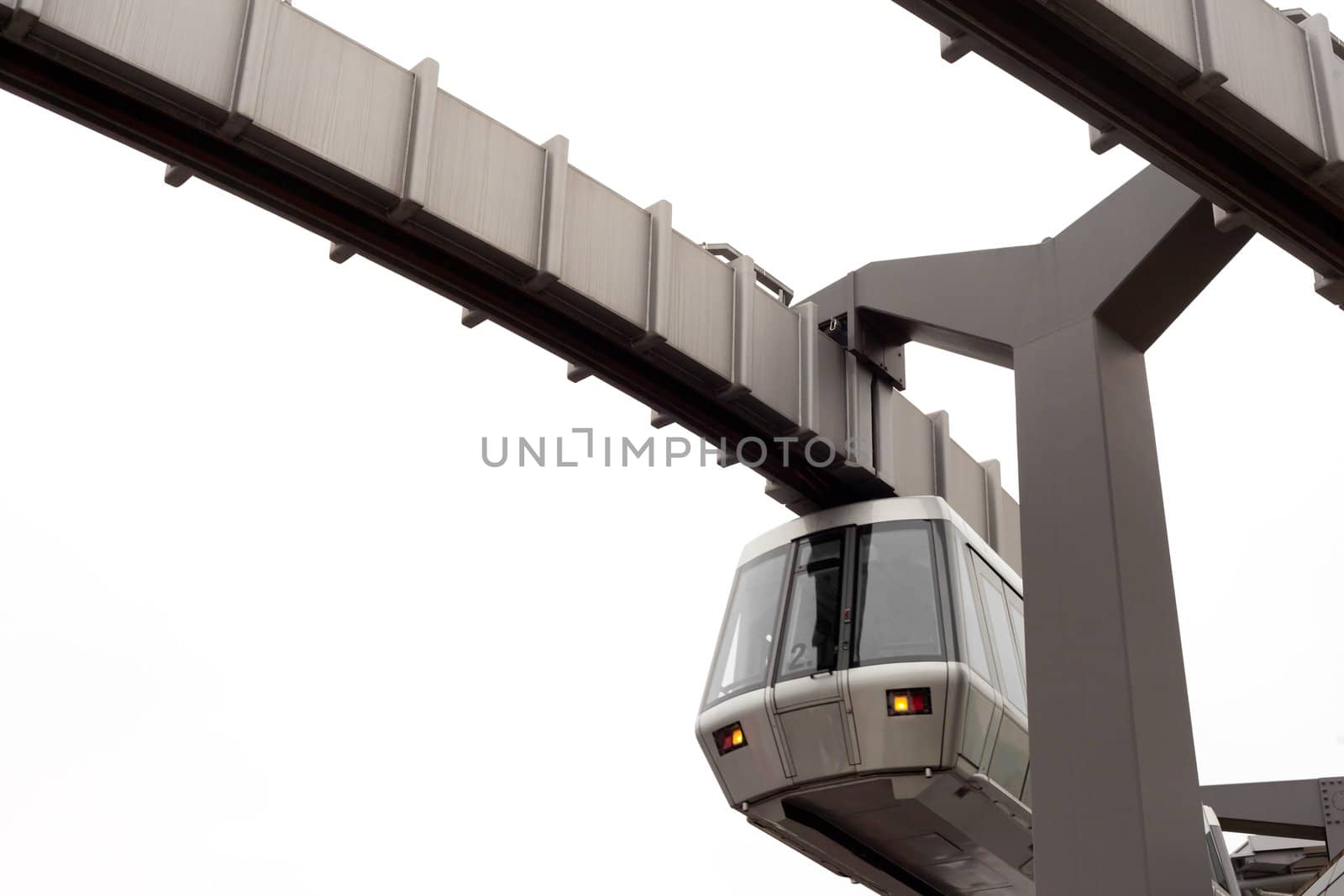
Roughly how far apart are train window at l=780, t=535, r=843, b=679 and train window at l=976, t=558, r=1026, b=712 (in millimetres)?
1419

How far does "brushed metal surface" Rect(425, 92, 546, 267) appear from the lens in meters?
11.9

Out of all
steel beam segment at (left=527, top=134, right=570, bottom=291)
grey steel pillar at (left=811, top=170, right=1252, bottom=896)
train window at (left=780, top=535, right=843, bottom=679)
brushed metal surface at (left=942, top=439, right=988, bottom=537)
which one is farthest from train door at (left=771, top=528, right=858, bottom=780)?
steel beam segment at (left=527, top=134, right=570, bottom=291)

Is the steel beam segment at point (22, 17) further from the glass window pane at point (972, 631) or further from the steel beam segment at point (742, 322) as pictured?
the glass window pane at point (972, 631)

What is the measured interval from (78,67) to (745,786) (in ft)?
27.5

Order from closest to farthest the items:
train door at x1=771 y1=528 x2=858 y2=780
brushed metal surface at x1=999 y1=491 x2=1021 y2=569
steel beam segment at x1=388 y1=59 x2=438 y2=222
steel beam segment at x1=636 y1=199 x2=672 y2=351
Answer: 1. steel beam segment at x1=388 y1=59 x2=438 y2=222
2. steel beam segment at x1=636 y1=199 x2=672 y2=351
3. train door at x1=771 y1=528 x2=858 y2=780
4. brushed metal surface at x1=999 y1=491 x2=1021 y2=569

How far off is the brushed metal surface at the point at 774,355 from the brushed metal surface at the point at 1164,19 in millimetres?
5269

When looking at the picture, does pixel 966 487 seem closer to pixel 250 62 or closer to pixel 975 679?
pixel 975 679

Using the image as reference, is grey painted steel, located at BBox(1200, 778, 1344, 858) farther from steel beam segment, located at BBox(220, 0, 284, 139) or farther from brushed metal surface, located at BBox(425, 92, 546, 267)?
steel beam segment, located at BBox(220, 0, 284, 139)

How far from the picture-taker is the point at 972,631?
13.5m

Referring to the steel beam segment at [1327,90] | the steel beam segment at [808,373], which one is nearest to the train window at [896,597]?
the steel beam segment at [808,373]

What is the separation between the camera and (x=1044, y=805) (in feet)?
34.3

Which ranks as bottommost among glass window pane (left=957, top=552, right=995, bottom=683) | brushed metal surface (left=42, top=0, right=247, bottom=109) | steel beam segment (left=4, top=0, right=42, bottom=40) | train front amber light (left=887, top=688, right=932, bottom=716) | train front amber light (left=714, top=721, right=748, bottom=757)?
train front amber light (left=714, top=721, right=748, bottom=757)

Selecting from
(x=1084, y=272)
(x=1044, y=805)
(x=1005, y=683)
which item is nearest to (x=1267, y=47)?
(x=1084, y=272)

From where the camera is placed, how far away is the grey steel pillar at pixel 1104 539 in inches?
399
